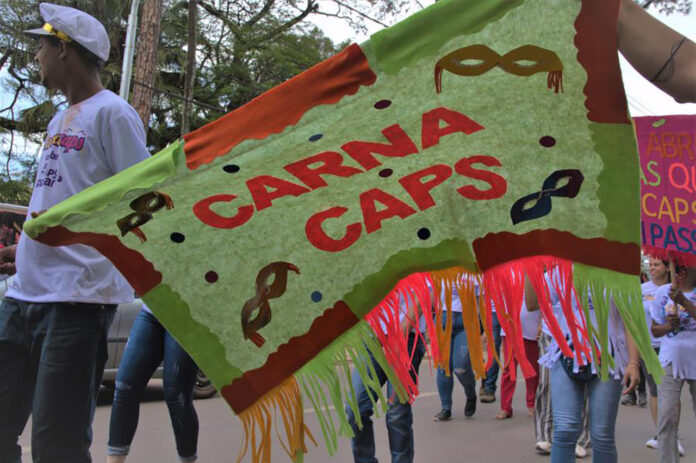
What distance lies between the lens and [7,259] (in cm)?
340

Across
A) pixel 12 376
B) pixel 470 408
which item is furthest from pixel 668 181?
pixel 470 408

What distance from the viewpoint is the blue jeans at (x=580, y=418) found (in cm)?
359

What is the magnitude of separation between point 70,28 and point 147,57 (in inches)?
402

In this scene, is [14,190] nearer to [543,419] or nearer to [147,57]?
[147,57]

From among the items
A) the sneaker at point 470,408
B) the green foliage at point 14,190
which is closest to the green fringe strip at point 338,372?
the sneaker at point 470,408

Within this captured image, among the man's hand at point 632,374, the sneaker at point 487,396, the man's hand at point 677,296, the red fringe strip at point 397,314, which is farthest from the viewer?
the sneaker at point 487,396

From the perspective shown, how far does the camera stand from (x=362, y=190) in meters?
1.99

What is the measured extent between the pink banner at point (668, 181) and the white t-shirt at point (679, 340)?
183 centimetres

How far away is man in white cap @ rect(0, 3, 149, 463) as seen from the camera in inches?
93.1

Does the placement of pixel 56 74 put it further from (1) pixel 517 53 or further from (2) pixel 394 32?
(1) pixel 517 53

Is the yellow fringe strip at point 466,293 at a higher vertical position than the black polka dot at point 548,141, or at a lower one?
lower

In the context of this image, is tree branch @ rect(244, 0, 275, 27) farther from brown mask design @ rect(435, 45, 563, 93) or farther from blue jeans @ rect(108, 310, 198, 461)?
brown mask design @ rect(435, 45, 563, 93)

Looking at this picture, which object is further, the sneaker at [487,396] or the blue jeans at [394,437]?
the sneaker at [487,396]

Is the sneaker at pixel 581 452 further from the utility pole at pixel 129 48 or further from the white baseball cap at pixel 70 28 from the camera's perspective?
the utility pole at pixel 129 48
